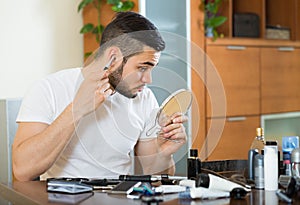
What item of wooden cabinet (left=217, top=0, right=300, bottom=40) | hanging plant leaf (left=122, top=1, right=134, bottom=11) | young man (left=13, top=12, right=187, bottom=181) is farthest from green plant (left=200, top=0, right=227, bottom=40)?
young man (left=13, top=12, right=187, bottom=181)

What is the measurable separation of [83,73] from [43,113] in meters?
0.25

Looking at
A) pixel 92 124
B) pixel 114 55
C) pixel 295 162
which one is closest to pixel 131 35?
pixel 114 55

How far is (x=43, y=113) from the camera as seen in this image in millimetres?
1960

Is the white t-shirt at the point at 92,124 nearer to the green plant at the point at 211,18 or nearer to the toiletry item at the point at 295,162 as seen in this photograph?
the toiletry item at the point at 295,162

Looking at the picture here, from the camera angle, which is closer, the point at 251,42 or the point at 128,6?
the point at 128,6

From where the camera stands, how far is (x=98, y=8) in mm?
3453

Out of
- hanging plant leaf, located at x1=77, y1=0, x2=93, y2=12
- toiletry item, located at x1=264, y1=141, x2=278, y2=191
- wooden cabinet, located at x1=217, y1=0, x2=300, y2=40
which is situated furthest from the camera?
wooden cabinet, located at x1=217, y1=0, x2=300, y2=40

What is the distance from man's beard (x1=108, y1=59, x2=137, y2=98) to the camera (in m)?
1.73

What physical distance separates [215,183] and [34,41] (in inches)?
80.5

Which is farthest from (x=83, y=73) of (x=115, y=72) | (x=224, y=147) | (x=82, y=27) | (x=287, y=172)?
(x=224, y=147)

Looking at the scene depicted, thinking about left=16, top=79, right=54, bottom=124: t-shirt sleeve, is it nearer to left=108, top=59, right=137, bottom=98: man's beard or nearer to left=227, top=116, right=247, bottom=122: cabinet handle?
left=108, top=59, right=137, bottom=98: man's beard

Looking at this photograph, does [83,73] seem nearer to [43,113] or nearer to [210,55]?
[43,113]

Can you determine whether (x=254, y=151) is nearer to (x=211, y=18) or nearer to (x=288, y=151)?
(x=288, y=151)

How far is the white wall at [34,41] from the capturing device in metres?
3.23
